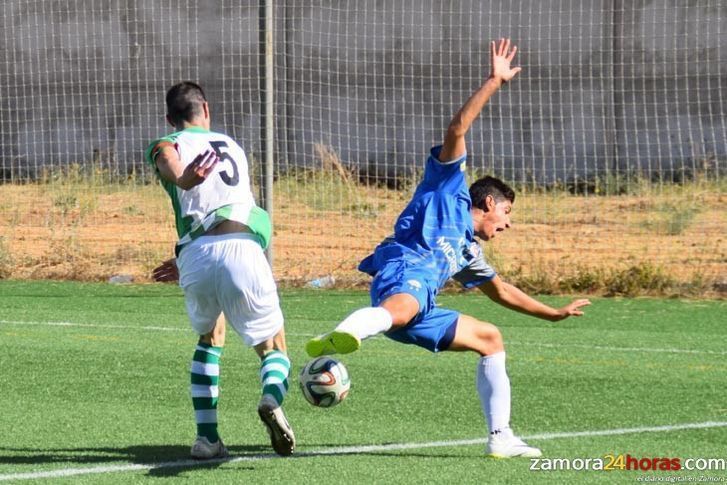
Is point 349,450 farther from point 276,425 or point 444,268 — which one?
point 444,268

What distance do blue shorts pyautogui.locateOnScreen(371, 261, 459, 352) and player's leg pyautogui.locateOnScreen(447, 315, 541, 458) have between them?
0.06 metres

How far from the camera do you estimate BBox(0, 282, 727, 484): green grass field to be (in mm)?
6719

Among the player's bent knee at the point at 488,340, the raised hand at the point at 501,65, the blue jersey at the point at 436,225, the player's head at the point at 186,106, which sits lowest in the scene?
the player's bent knee at the point at 488,340

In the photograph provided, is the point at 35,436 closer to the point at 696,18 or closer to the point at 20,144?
the point at 696,18

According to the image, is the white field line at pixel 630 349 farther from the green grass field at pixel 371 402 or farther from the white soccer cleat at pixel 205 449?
the white soccer cleat at pixel 205 449

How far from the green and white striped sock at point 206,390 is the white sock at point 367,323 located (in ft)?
2.76

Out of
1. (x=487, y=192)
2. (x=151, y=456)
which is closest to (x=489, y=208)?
(x=487, y=192)

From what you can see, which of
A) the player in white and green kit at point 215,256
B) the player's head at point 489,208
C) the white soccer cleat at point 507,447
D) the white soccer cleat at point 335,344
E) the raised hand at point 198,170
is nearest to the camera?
the white soccer cleat at point 335,344

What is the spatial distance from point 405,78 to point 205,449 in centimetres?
1448

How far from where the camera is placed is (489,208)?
7516 millimetres

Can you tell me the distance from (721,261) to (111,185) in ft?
30.8

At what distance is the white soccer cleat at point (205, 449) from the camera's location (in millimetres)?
6914

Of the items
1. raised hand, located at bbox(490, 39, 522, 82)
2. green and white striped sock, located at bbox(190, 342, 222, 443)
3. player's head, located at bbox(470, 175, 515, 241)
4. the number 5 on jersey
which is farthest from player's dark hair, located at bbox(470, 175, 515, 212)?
green and white striped sock, located at bbox(190, 342, 222, 443)

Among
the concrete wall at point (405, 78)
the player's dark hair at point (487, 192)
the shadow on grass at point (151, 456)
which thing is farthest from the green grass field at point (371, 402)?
the concrete wall at point (405, 78)
